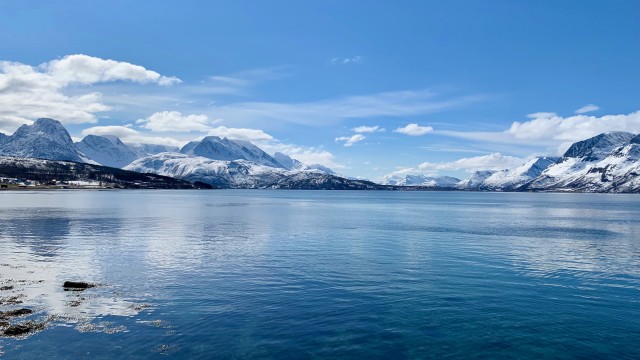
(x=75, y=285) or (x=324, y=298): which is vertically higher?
(x=75, y=285)

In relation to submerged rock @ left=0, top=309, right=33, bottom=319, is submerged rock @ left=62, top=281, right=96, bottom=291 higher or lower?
higher

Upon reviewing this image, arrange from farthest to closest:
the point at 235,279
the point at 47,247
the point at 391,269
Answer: the point at 47,247, the point at 391,269, the point at 235,279

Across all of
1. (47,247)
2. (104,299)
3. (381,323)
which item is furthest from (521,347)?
(47,247)

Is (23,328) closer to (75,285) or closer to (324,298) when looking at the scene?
(75,285)

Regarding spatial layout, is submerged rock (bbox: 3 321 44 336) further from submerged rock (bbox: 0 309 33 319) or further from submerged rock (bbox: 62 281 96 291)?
submerged rock (bbox: 62 281 96 291)

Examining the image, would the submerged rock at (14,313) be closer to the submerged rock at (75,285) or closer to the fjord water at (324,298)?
the fjord water at (324,298)

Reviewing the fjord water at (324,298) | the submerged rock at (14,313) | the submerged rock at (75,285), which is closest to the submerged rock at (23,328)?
the fjord water at (324,298)

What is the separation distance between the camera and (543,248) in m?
83.6

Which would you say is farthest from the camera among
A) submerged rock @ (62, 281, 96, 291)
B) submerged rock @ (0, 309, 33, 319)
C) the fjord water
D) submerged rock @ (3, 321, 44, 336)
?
submerged rock @ (62, 281, 96, 291)

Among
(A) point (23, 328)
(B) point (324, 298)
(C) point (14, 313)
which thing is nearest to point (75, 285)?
(C) point (14, 313)

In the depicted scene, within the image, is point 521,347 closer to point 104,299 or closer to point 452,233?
point 104,299

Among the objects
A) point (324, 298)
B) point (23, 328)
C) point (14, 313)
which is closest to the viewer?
point (23, 328)

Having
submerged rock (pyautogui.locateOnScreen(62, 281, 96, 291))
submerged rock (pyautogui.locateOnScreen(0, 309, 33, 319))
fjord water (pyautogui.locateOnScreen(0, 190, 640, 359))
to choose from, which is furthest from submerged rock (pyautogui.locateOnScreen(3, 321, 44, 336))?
submerged rock (pyautogui.locateOnScreen(62, 281, 96, 291))

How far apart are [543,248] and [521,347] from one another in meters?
57.3
